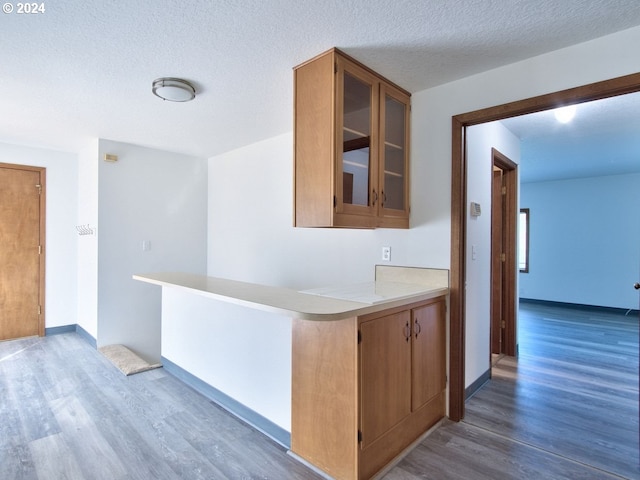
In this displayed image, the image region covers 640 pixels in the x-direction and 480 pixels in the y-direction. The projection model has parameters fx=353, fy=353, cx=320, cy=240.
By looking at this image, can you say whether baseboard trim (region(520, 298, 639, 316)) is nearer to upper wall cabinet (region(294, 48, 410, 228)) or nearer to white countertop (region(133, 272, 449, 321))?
white countertop (region(133, 272, 449, 321))

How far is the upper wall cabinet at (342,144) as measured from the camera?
6.52 ft

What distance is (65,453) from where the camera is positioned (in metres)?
1.99

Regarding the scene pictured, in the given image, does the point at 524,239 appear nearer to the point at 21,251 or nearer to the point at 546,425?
the point at 546,425

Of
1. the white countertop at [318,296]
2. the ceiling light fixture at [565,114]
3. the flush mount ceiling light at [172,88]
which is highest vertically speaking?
the ceiling light fixture at [565,114]

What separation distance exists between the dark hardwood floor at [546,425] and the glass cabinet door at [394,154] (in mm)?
1522

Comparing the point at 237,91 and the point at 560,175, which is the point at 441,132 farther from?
the point at 560,175

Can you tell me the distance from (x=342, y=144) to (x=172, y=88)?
1264 mm

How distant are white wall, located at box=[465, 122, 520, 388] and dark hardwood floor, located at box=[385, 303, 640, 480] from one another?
310 mm

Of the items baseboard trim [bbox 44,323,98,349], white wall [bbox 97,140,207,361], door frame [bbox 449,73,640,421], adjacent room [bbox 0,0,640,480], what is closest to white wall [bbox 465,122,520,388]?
adjacent room [bbox 0,0,640,480]

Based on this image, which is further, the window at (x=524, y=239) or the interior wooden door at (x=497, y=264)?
the window at (x=524, y=239)

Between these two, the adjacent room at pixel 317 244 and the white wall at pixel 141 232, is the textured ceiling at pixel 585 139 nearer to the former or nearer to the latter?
the adjacent room at pixel 317 244

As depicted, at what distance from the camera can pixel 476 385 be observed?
9.30 ft

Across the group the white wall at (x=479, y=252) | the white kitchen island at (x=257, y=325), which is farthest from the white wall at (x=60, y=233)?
the white wall at (x=479, y=252)

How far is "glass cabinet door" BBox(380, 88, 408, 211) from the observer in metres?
2.35
